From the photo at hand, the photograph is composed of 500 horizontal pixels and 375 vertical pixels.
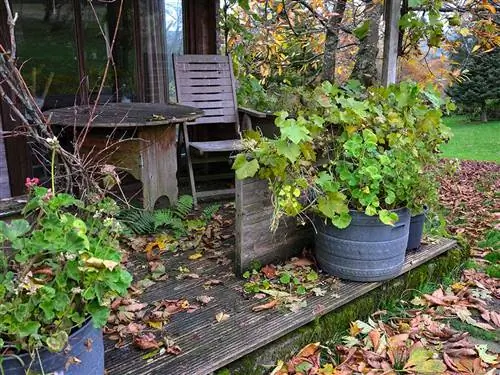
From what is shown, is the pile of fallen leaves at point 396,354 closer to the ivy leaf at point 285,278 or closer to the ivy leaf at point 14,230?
the ivy leaf at point 285,278

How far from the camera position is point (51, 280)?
125cm

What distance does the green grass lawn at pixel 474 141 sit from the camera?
316 inches

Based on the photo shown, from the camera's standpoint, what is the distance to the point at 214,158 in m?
3.74

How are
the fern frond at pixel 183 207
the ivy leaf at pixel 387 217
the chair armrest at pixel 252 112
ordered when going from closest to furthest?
the ivy leaf at pixel 387 217
the fern frond at pixel 183 207
the chair armrest at pixel 252 112

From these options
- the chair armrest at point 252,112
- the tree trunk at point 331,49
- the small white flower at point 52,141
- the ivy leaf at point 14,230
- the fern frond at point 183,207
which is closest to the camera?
Result: the ivy leaf at point 14,230

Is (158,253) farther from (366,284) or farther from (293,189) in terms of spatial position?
(366,284)

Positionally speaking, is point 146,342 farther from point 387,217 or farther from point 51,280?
point 387,217

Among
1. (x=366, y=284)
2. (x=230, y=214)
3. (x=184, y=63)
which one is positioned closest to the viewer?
(x=366, y=284)

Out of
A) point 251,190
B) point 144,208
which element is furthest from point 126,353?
point 144,208

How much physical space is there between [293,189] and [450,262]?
1335 millimetres

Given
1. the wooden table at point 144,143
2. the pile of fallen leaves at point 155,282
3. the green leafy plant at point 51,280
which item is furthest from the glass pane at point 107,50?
the green leafy plant at point 51,280

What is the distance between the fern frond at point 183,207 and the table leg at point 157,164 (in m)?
0.05

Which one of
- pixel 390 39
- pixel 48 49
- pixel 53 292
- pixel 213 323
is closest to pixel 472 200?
pixel 390 39

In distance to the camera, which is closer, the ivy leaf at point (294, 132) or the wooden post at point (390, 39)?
the ivy leaf at point (294, 132)
